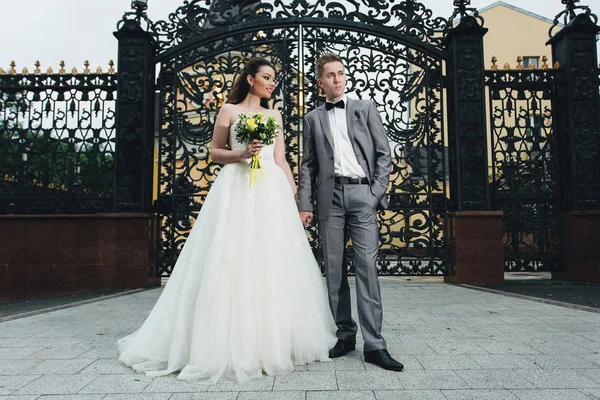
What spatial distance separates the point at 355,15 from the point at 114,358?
672 centimetres

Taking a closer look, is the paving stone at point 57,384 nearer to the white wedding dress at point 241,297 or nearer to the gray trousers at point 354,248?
the white wedding dress at point 241,297

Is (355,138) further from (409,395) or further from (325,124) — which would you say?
(409,395)

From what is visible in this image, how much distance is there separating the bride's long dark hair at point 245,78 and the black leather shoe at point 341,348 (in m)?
1.96

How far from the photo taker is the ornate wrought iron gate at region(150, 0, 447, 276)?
7848 millimetres

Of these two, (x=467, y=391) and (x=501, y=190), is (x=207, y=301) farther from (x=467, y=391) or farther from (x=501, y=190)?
(x=501, y=190)

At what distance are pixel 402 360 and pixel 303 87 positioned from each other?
18.6ft

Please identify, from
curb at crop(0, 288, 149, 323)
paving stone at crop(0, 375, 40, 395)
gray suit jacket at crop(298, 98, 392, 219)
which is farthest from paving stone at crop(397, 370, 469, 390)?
curb at crop(0, 288, 149, 323)

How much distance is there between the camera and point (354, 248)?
339 cm

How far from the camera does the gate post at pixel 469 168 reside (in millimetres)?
7434

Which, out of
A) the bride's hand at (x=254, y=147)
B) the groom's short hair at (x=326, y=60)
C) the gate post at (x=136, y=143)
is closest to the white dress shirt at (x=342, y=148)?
the groom's short hair at (x=326, y=60)

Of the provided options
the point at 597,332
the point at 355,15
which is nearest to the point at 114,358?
the point at 597,332

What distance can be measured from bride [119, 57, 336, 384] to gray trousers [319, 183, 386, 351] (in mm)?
120

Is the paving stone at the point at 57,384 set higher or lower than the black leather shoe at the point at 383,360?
lower

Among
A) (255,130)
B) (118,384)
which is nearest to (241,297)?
(118,384)
